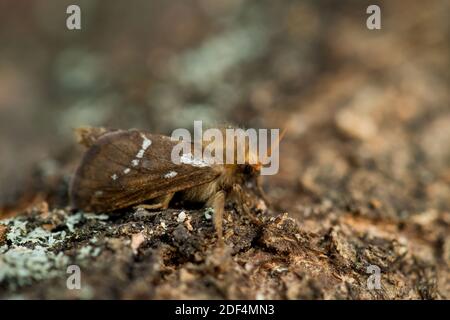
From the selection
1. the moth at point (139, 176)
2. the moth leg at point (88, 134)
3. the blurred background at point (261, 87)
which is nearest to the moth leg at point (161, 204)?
the moth at point (139, 176)

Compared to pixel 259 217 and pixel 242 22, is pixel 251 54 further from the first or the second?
pixel 259 217

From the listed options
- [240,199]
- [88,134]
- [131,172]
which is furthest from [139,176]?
[240,199]

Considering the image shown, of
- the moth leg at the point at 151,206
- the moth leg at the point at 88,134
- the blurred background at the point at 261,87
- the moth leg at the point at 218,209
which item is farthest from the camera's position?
the blurred background at the point at 261,87

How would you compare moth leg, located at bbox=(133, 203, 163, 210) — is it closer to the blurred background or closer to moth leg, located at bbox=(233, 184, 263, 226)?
moth leg, located at bbox=(233, 184, 263, 226)

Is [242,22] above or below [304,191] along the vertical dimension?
above

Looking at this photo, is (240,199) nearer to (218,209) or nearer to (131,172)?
(218,209)

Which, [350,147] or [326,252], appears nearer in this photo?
[326,252]

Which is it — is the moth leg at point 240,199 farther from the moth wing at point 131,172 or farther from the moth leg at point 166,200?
the moth leg at point 166,200

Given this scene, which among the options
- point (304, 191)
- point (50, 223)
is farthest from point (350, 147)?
point (50, 223)
